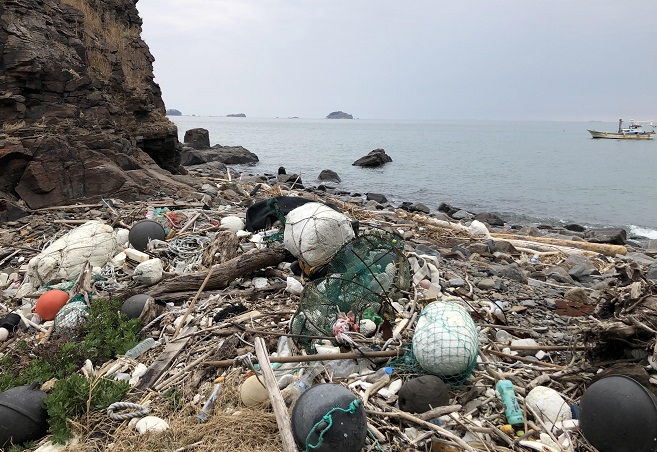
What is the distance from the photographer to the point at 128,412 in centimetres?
329

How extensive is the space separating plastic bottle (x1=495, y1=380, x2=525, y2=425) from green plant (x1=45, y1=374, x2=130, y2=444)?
2642 millimetres

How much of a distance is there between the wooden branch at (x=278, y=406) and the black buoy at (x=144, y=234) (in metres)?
3.94

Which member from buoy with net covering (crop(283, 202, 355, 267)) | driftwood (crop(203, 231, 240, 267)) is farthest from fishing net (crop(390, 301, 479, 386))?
driftwood (crop(203, 231, 240, 267))

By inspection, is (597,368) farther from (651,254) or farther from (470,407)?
(651,254)

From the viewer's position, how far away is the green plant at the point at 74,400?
3.15 metres

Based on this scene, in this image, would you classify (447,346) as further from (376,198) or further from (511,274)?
(376,198)

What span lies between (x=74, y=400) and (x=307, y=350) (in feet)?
5.44

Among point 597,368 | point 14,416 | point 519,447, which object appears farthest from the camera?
point 597,368

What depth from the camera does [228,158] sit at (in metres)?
35.1

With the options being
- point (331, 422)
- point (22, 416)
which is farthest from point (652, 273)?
point (22, 416)

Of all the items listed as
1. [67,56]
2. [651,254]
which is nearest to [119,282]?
[67,56]

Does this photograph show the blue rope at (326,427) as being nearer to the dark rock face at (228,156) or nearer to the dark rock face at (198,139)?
the dark rock face at (228,156)

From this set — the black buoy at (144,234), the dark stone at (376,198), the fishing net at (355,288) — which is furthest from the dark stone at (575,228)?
the black buoy at (144,234)

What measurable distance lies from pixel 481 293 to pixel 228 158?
1234 inches
